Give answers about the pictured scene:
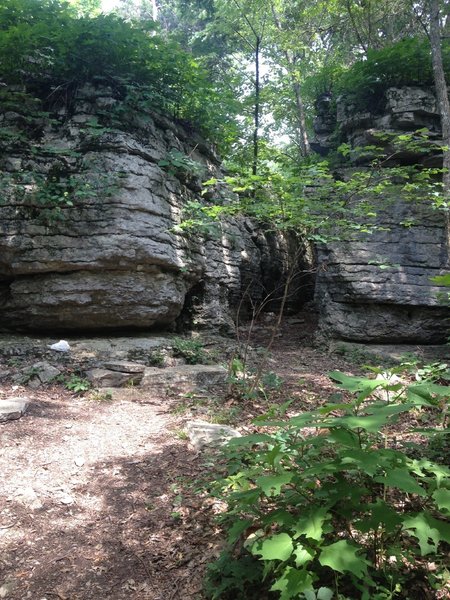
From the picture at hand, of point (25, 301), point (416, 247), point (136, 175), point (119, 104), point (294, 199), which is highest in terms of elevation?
point (119, 104)

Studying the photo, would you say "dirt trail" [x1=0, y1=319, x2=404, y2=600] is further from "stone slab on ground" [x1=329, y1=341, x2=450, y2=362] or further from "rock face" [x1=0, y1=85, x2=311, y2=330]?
"stone slab on ground" [x1=329, y1=341, x2=450, y2=362]

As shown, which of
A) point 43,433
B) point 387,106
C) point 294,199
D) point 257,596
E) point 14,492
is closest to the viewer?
point 257,596

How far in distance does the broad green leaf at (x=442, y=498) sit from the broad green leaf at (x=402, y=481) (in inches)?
5.9

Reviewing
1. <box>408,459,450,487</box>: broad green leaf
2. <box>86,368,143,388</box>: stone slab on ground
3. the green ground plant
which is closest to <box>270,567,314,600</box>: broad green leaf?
<box>408,459,450,487</box>: broad green leaf

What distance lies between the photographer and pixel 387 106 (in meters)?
10.7

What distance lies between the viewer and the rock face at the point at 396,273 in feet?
32.2

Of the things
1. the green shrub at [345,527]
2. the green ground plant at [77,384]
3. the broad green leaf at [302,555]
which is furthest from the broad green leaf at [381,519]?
the green ground plant at [77,384]

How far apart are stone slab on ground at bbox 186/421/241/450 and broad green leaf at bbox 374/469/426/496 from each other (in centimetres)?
257

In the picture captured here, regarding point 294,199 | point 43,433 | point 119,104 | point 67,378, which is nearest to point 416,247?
point 294,199

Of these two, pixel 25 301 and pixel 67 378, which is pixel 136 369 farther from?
pixel 25 301

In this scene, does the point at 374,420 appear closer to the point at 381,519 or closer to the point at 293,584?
the point at 381,519

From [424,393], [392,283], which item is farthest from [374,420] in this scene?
[392,283]

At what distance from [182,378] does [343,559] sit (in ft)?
16.8

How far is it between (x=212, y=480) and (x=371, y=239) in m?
8.29
